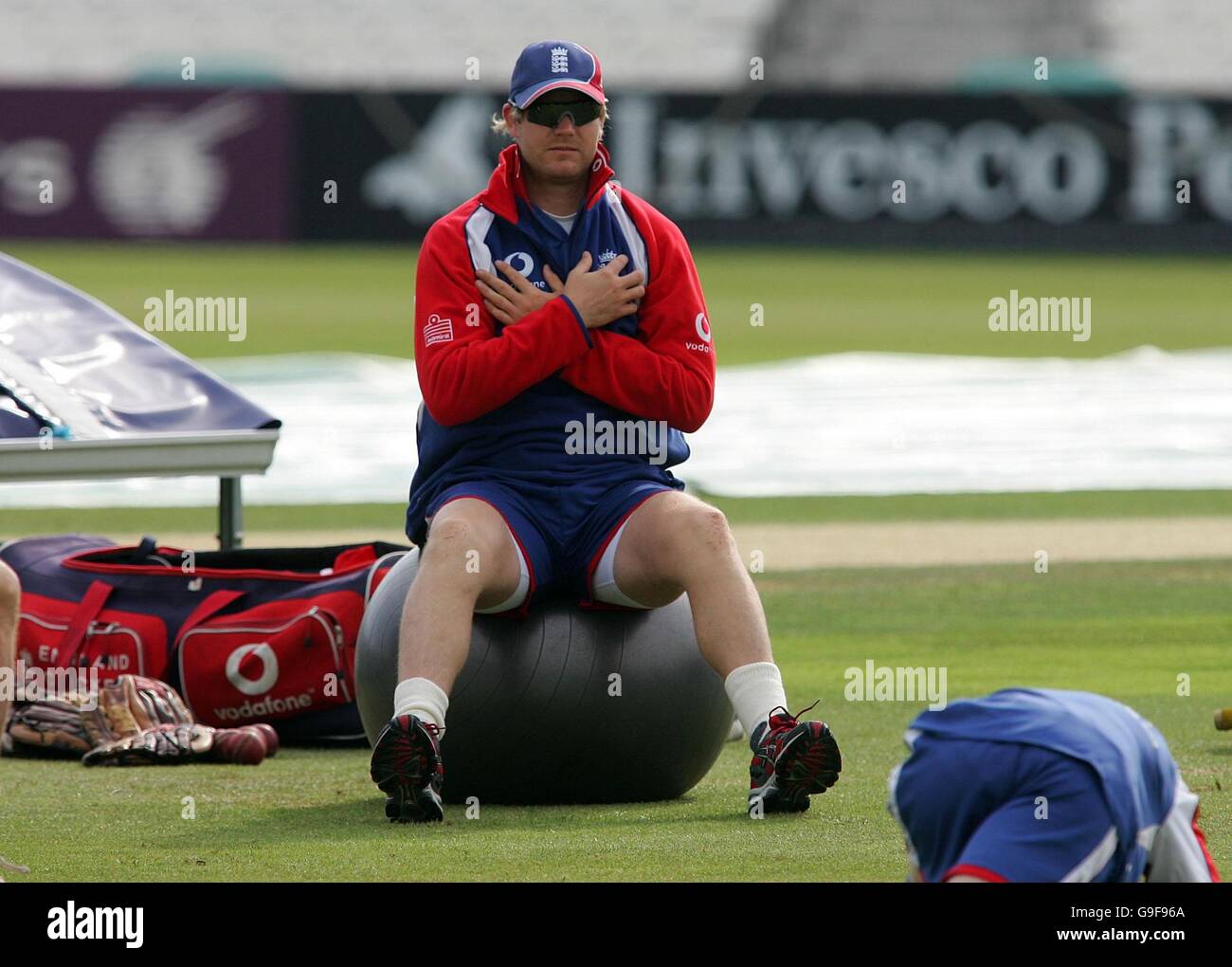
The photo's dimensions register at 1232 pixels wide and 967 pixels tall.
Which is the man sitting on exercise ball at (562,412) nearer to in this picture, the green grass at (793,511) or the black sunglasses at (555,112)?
the black sunglasses at (555,112)

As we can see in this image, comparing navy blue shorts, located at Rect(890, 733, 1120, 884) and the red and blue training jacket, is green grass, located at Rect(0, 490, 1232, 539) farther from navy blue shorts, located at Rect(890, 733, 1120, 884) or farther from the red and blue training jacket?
navy blue shorts, located at Rect(890, 733, 1120, 884)

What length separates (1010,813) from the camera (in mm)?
2754

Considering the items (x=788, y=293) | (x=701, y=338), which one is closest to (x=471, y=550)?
(x=701, y=338)

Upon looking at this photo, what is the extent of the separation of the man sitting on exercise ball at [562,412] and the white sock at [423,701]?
18mm

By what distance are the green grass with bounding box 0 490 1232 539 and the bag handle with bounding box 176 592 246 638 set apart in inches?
171

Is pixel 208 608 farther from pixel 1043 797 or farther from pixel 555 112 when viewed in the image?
pixel 1043 797

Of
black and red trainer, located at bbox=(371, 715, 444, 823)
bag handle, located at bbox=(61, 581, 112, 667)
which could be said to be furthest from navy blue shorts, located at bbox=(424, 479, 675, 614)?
bag handle, located at bbox=(61, 581, 112, 667)

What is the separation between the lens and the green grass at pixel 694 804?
4.20 m

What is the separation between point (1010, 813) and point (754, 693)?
6.28 ft

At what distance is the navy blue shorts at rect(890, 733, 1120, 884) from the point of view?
8.91 ft

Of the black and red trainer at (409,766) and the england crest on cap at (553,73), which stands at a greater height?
the england crest on cap at (553,73)

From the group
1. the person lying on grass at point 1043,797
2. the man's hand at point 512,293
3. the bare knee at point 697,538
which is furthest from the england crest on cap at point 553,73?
the person lying on grass at point 1043,797

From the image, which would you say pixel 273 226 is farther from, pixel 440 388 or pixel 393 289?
pixel 440 388
